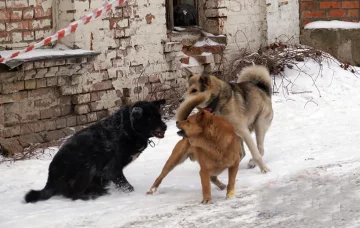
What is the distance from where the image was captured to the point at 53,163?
689 centimetres

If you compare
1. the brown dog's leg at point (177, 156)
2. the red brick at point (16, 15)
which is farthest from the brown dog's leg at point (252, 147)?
the red brick at point (16, 15)

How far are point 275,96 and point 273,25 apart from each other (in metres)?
1.71

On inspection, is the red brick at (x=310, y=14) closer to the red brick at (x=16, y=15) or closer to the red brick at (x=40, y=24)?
the red brick at (x=40, y=24)

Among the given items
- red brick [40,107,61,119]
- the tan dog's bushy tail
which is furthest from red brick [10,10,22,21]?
the tan dog's bushy tail

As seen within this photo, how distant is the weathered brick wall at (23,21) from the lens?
8.53 metres

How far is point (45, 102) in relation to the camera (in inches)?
348

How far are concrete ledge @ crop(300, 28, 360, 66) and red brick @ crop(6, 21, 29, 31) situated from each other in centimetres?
528

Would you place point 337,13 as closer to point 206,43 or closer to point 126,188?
point 206,43

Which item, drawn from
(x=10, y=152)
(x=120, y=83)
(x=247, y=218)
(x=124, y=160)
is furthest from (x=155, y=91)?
(x=247, y=218)

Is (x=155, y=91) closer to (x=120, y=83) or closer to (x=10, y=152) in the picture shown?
(x=120, y=83)

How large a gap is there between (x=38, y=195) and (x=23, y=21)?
8.61ft

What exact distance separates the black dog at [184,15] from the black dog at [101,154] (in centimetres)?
400

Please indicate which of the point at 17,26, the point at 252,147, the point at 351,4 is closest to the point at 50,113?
the point at 17,26

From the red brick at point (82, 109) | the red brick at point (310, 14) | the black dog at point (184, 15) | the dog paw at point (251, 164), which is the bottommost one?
the dog paw at point (251, 164)
